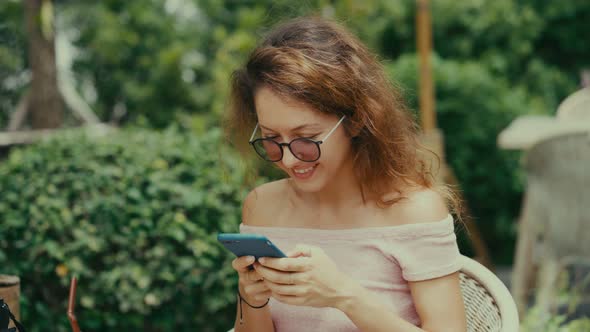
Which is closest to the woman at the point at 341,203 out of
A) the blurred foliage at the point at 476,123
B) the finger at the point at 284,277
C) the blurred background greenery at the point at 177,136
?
the finger at the point at 284,277

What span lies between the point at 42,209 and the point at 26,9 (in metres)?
2.67

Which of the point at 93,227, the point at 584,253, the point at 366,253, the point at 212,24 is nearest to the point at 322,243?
the point at 366,253

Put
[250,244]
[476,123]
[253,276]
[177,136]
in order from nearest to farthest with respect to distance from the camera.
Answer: [250,244] < [253,276] < [177,136] < [476,123]

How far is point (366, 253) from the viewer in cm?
→ 183

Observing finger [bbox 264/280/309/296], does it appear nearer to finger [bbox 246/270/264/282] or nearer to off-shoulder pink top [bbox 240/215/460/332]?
finger [bbox 246/270/264/282]

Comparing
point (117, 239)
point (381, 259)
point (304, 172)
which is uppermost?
point (304, 172)

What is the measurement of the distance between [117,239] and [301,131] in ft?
5.10

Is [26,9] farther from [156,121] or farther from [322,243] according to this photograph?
[322,243]

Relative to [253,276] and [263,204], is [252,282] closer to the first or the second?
[253,276]

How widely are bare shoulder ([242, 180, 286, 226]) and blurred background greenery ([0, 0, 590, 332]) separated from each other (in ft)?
1.90

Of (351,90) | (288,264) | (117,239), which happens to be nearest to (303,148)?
(351,90)

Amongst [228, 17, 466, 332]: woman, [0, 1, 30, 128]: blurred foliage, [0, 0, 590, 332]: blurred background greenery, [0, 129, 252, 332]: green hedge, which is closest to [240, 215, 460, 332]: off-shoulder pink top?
[228, 17, 466, 332]: woman

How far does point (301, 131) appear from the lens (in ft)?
5.53

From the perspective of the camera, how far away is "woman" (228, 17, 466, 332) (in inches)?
63.4
